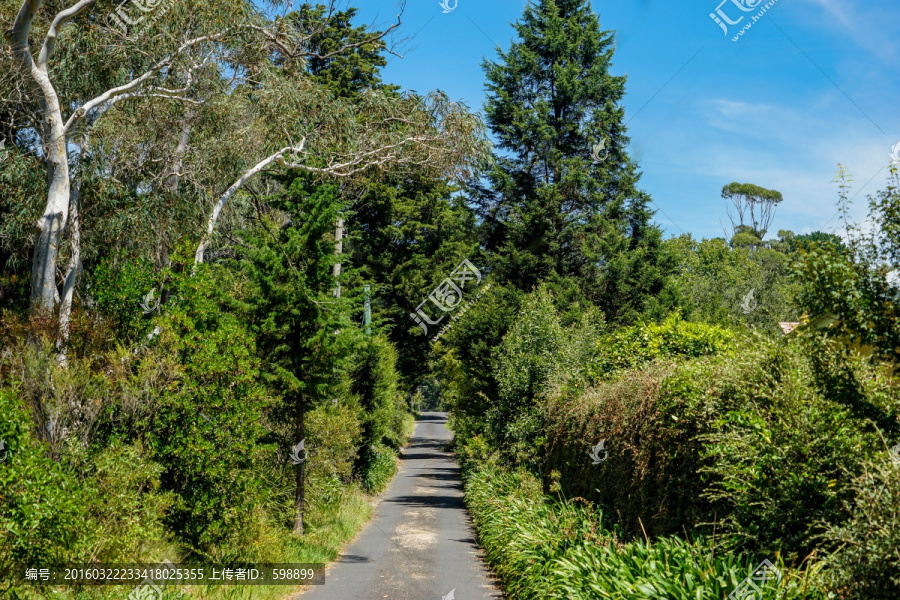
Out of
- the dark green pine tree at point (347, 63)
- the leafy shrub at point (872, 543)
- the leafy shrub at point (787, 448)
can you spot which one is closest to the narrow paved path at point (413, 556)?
the leafy shrub at point (787, 448)

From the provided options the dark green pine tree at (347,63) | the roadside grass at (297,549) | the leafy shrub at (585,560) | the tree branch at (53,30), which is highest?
the dark green pine tree at (347,63)

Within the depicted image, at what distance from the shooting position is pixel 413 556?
1514cm

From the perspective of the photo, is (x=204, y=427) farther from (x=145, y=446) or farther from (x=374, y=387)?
(x=374, y=387)

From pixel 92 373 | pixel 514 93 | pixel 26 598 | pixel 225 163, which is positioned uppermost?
pixel 514 93

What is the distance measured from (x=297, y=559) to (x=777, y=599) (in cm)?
993

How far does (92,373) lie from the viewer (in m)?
10.7

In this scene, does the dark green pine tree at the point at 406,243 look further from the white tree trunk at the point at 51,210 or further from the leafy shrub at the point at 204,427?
the leafy shrub at the point at 204,427

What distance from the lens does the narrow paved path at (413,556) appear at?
12.0 m

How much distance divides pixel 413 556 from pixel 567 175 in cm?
1787

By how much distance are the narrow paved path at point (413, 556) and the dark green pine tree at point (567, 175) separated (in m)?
9.94

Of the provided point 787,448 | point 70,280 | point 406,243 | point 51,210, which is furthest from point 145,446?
point 406,243

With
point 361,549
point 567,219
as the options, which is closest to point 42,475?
point 361,549

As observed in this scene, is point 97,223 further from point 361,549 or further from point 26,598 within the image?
point 26,598

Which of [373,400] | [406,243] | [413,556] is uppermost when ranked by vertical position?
[406,243]
